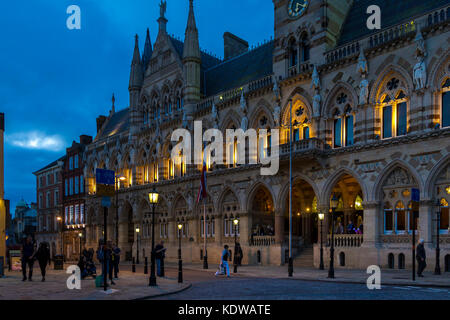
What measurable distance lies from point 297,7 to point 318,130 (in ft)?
31.6

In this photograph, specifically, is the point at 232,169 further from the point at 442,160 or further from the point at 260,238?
the point at 442,160

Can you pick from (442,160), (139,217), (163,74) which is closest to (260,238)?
(442,160)

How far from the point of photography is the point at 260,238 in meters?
34.5

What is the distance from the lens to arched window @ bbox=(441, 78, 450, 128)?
2484 cm

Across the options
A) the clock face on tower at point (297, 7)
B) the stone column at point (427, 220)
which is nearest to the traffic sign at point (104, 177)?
the stone column at point (427, 220)

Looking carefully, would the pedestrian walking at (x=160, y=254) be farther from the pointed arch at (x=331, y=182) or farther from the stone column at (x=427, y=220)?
the stone column at (x=427, y=220)

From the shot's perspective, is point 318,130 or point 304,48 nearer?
point 318,130

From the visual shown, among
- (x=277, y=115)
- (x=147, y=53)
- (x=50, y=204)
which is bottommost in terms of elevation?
(x=50, y=204)

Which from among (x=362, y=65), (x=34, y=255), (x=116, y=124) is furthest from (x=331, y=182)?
(x=116, y=124)

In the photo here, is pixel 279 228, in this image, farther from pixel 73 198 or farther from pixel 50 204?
pixel 50 204

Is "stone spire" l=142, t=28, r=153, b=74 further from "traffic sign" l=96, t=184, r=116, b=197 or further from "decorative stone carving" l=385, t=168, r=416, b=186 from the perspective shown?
"traffic sign" l=96, t=184, r=116, b=197

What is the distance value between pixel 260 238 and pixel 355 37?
1578cm

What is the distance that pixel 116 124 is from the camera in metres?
59.4
